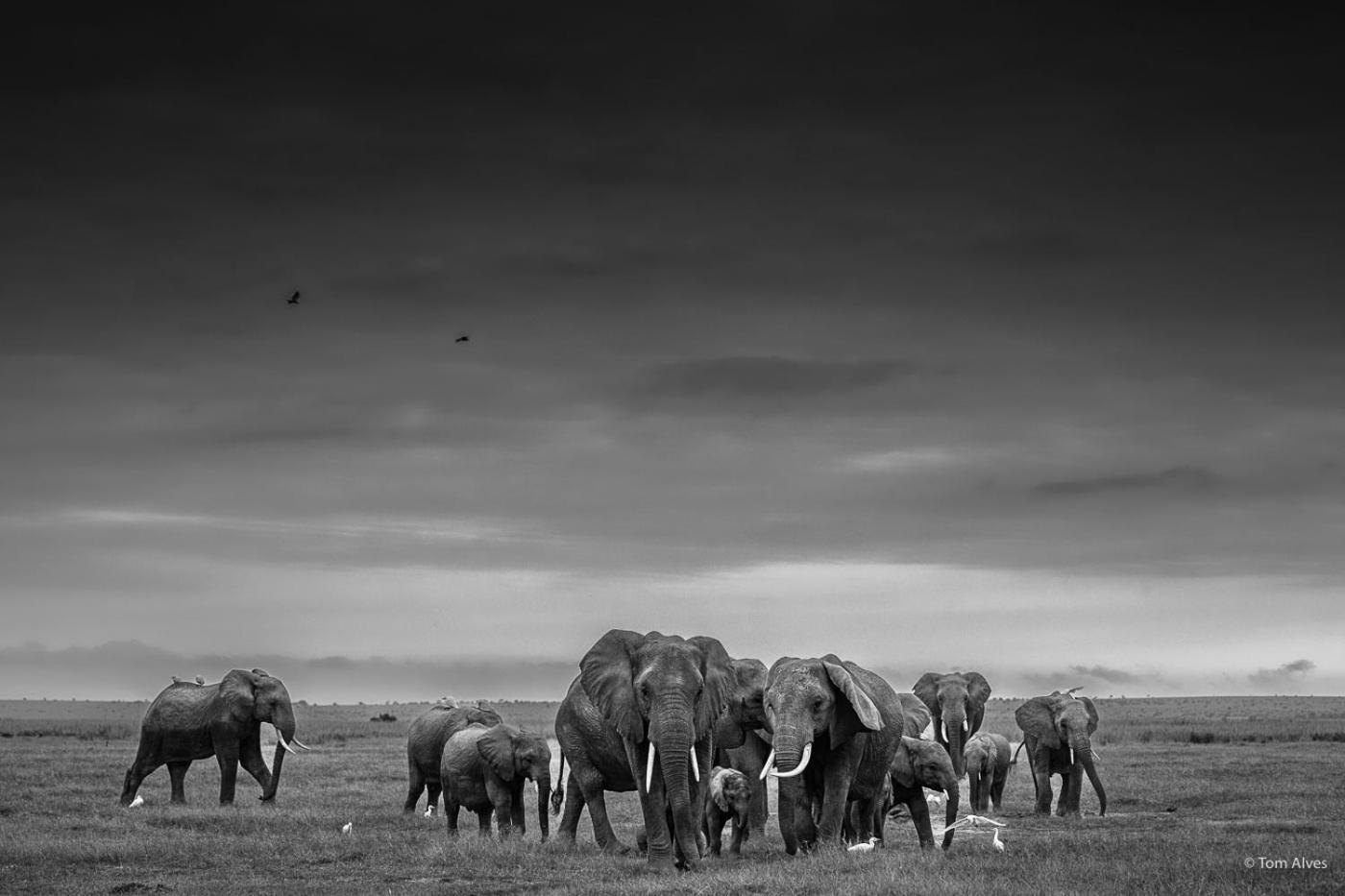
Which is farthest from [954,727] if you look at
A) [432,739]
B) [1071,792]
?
[432,739]

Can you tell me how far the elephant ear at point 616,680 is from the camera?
20.7 metres

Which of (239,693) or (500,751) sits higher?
(239,693)

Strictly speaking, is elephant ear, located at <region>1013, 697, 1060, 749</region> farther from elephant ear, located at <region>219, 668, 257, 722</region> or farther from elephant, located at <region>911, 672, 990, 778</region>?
elephant ear, located at <region>219, 668, 257, 722</region>

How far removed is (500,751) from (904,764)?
26.6 feet

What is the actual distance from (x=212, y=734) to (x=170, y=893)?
56.3 ft

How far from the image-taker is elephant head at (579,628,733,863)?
19688 millimetres

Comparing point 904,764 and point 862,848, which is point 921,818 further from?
point 862,848

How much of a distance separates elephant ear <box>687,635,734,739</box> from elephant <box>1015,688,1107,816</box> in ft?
46.2

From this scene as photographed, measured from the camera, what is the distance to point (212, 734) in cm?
3550

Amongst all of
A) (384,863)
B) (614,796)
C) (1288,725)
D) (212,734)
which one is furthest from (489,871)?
(1288,725)

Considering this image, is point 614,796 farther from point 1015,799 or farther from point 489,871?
point 489,871

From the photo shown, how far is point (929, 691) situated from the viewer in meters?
41.6

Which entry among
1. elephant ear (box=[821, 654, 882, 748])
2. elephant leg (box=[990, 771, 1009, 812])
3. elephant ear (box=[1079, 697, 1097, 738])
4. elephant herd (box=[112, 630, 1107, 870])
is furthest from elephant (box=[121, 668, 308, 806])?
elephant ear (box=[1079, 697, 1097, 738])

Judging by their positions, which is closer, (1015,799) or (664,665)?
(664,665)
